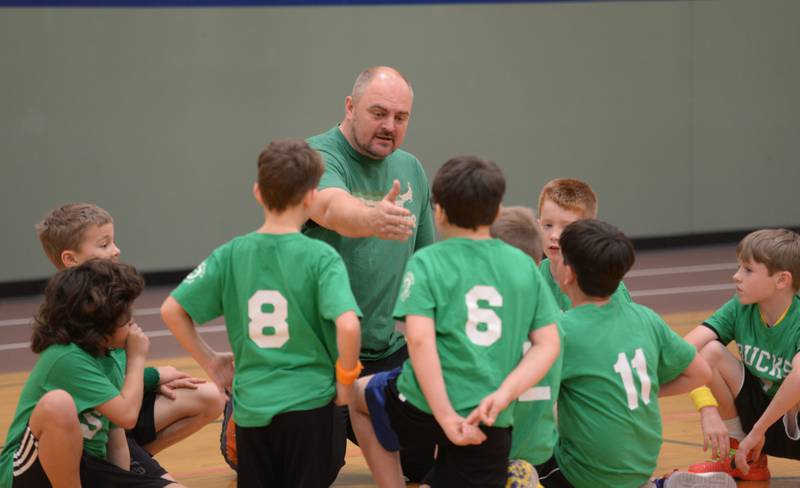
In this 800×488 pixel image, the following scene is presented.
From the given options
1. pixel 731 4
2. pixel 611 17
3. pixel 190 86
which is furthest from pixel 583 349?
pixel 731 4

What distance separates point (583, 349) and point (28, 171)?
289 inches

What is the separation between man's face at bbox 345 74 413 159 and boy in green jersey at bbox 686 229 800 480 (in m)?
1.64

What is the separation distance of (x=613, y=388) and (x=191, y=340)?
157 centimetres

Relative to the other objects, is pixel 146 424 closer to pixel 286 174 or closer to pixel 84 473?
pixel 84 473

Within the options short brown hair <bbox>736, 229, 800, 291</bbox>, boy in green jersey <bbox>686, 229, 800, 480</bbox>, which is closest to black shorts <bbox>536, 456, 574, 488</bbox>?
boy in green jersey <bbox>686, 229, 800, 480</bbox>

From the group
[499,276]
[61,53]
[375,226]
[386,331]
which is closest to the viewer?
[499,276]

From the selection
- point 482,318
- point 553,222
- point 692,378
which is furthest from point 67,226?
point 692,378

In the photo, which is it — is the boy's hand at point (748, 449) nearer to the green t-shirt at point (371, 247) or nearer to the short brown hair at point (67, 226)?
the green t-shirt at point (371, 247)

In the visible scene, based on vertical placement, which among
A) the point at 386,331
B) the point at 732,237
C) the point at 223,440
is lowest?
the point at 732,237

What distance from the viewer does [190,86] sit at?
34.8 feet

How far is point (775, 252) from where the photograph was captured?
4875 millimetres

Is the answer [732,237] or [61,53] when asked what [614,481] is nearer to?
[61,53]

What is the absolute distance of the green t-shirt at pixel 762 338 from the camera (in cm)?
486

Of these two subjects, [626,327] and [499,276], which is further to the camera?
[626,327]
